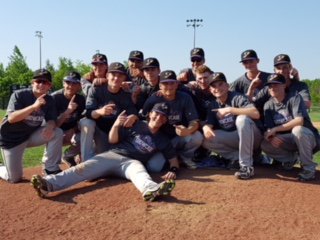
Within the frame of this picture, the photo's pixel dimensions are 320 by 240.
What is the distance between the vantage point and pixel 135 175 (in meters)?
5.32

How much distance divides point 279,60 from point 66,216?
391cm

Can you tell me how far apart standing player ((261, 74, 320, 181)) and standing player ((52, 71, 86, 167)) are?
3.02 metres

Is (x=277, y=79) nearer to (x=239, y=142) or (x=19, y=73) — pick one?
(x=239, y=142)

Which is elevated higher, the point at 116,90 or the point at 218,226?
the point at 116,90

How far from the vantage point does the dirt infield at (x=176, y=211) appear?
429cm

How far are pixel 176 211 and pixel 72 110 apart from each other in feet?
9.19

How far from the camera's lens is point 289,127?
589 cm

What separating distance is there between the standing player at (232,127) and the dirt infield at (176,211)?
398 millimetres

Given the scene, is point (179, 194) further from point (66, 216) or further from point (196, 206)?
point (66, 216)

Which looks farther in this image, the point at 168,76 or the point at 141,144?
the point at 168,76

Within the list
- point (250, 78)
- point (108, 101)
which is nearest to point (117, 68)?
point (108, 101)

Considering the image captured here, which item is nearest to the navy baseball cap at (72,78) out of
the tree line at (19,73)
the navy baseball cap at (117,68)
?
the navy baseball cap at (117,68)

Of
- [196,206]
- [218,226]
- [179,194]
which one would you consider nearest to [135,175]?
[179,194]

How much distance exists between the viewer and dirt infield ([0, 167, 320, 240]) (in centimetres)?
429
